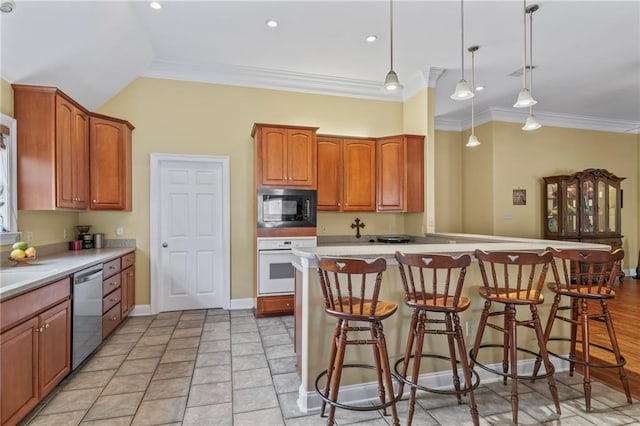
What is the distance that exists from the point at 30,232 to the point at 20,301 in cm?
162

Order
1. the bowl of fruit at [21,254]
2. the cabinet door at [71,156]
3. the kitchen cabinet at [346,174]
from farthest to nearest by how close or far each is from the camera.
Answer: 1. the kitchen cabinet at [346,174]
2. the cabinet door at [71,156]
3. the bowl of fruit at [21,254]

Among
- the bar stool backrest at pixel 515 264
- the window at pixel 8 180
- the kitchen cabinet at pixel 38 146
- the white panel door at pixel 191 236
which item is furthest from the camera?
the white panel door at pixel 191 236

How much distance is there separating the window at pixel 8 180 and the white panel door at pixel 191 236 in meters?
1.60

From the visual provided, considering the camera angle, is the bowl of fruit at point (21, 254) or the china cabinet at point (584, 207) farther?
the china cabinet at point (584, 207)

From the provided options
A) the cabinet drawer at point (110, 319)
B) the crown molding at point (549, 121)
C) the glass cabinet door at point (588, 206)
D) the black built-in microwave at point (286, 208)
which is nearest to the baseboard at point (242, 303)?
the black built-in microwave at point (286, 208)

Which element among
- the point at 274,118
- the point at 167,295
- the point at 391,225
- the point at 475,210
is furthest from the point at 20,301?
the point at 475,210

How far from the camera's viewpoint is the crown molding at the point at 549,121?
623 cm

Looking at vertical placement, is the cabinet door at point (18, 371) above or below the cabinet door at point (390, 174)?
below

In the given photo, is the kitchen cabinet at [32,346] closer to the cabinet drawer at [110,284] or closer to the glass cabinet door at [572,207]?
the cabinet drawer at [110,284]

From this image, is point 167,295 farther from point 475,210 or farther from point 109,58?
point 475,210

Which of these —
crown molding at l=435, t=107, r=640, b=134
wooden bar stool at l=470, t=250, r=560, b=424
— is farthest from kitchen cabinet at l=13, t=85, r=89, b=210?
crown molding at l=435, t=107, r=640, b=134

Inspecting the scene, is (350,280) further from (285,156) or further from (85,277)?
(285,156)

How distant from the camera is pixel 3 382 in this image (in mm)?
1880

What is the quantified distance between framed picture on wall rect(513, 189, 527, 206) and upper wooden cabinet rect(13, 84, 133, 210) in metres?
6.64
